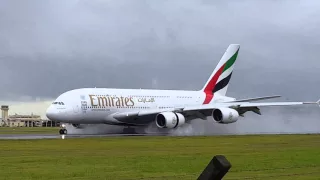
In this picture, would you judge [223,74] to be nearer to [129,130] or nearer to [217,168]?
[129,130]

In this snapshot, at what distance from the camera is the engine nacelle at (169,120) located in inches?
2104

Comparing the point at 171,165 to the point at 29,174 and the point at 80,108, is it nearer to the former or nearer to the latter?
the point at 29,174

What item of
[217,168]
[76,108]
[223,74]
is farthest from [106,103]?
[217,168]

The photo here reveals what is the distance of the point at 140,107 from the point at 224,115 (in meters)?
8.33

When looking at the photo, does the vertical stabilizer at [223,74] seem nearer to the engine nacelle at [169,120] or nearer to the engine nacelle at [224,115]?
the engine nacelle at [224,115]

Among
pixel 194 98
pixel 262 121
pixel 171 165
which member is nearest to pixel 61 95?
pixel 194 98

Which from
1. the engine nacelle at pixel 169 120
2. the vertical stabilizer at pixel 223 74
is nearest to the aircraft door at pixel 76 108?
the engine nacelle at pixel 169 120

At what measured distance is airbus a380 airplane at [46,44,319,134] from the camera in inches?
2073

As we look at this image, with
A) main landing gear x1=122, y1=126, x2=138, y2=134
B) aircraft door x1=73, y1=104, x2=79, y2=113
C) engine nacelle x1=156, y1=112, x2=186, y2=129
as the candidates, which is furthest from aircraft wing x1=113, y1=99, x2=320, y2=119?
aircraft door x1=73, y1=104, x2=79, y2=113

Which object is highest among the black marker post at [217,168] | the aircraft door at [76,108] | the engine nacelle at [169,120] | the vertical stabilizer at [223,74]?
the vertical stabilizer at [223,74]

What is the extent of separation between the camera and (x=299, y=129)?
67.6m

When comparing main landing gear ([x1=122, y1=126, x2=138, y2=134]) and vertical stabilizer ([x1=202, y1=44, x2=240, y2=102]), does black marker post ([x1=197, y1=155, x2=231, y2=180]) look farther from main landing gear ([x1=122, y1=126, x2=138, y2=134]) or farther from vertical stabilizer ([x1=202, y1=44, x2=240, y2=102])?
vertical stabilizer ([x1=202, y1=44, x2=240, y2=102])

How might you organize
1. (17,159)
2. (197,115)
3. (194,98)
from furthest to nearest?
(194,98) < (197,115) < (17,159)

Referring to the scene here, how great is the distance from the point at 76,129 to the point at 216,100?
16.2m
